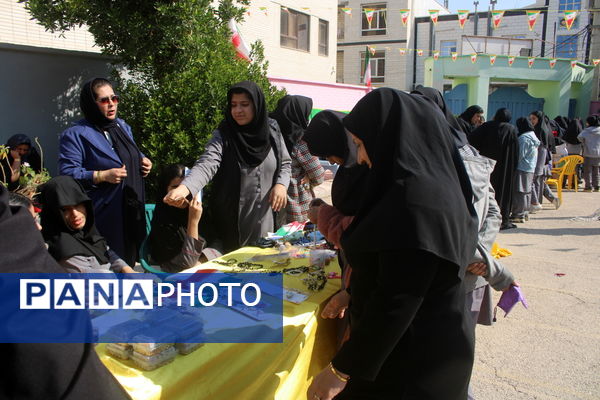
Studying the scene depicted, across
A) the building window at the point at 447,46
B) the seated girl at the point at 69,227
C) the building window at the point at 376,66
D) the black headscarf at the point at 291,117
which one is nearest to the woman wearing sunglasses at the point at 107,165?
the seated girl at the point at 69,227

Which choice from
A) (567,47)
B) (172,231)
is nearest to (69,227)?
(172,231)

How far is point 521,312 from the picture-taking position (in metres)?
4.10

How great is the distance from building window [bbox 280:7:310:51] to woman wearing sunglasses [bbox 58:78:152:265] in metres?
13.0

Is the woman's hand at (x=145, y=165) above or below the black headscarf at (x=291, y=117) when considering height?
below

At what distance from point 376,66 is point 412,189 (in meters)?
26.5

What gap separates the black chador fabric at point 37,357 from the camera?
2.95ft

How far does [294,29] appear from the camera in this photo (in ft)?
53.8

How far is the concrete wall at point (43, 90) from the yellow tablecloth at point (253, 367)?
154 inches

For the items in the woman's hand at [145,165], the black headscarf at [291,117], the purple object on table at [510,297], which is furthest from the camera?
the black headscarf at [291,117]

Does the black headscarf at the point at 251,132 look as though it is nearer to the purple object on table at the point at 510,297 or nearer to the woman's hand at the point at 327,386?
the purple object on table at the point at 510,297

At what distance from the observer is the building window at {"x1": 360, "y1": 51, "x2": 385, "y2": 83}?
26.2m

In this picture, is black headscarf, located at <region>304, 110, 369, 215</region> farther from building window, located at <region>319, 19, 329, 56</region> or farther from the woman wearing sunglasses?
building window, located at <region>319, 19, 329, 56</region>

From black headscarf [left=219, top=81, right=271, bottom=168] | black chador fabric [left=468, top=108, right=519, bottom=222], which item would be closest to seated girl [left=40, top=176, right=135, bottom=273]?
black headscarf [left=219, top=81, right=271, bottom=168]

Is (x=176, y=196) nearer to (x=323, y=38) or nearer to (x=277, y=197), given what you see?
(x=277, y=197)
